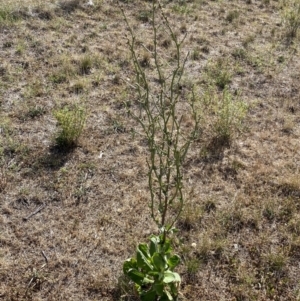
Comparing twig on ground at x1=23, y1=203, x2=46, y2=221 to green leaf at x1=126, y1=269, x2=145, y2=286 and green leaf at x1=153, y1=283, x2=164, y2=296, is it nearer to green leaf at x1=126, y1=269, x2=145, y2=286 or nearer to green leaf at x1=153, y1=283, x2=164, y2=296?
green leaf at x1=126, y1=269, x2=145, y2=286

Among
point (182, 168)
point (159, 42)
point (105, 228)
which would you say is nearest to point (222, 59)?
point (159, 42)

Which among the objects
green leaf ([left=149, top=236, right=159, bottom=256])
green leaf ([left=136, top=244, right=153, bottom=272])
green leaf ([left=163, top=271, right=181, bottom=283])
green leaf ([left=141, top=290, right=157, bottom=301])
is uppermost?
green leaf ([left=149, top=236, right=159, bottom=256])

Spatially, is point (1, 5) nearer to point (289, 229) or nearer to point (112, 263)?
point (112, 263)

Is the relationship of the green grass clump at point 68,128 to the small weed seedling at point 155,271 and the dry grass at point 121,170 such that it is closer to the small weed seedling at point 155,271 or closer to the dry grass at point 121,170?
the dry grass at point 121,170

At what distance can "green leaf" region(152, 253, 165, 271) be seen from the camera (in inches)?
104

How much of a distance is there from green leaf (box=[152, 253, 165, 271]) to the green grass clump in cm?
178

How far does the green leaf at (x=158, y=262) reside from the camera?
2646 mm

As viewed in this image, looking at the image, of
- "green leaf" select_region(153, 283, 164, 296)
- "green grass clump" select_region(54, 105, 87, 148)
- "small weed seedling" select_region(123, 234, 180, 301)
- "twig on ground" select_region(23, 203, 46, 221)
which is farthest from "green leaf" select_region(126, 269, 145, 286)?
"green grass clump" select_region(54, 105, 87, 148)

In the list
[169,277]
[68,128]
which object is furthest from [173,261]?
[68,128]

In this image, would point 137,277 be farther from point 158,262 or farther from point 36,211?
point 36,211

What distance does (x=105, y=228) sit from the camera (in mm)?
3402

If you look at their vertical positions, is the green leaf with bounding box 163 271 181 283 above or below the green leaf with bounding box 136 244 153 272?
below

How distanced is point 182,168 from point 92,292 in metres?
1.48

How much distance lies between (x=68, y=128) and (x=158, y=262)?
6.05 feet
